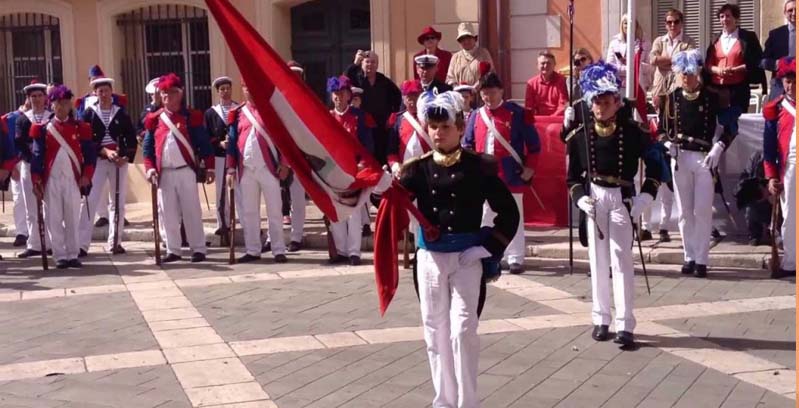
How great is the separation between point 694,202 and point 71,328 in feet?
18.5

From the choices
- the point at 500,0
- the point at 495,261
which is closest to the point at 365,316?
the point at 495,261

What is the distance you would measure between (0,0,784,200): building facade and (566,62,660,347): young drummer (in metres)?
6.86

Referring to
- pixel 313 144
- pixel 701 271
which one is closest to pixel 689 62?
pixel 701 271

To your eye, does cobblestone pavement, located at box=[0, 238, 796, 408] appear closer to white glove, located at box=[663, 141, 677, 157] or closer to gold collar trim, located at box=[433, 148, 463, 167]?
white glove, located at box=[663, 141, 677, 157]

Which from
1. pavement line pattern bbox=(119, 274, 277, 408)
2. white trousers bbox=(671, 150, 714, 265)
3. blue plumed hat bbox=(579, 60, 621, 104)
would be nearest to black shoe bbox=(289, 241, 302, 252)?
pavement line pattern bbox=(119, 274, 277, 408)

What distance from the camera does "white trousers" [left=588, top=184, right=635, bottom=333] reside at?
877 cm

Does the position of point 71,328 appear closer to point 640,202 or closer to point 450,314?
point 450,314

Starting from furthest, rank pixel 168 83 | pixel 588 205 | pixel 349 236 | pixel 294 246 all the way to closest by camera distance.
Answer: pixel 294 246, pixel 168 83, pixel 349 236, pixel 588 205

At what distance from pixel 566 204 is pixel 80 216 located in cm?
541

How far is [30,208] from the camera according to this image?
14.2m

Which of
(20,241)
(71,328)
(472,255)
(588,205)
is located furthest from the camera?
(20,241)

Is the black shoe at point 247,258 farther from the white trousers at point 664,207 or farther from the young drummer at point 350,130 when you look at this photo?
the white trousers at point 664,207

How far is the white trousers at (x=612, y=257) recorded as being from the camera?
8.77m

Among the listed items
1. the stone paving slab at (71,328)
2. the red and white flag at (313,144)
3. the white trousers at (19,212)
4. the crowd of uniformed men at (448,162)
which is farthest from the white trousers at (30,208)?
the red and white flag at (313,144)
